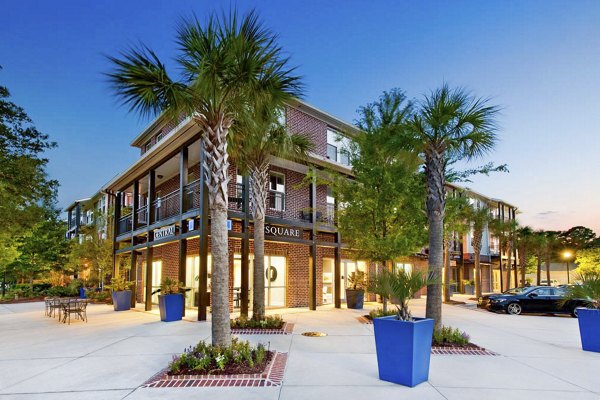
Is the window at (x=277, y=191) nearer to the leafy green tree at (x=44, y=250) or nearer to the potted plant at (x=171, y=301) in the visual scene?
the potted plant at (x=171, y=301)

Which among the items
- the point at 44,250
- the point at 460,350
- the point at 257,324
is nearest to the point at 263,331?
the point at 257,324

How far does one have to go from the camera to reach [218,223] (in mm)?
7414

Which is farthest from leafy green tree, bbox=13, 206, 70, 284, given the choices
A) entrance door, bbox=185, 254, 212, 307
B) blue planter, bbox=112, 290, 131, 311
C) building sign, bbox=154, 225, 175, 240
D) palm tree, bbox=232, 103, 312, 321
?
palm tree, bbox=232, 103, 312, 321

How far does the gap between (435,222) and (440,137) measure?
6.80 feet

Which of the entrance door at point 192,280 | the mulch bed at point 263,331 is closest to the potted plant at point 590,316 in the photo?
the mulch bed at point 263,331

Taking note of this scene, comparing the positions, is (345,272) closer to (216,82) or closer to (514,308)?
(514,308)

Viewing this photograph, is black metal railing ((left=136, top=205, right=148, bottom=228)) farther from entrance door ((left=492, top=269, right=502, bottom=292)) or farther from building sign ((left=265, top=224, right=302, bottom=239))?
entrance door ((left=492, top=269, right=502, bottom=292))

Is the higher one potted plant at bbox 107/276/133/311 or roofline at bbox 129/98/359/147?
roofline at bbox 129/98/359/147

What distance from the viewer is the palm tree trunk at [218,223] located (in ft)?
23.6

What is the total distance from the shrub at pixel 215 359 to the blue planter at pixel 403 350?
7.12ft

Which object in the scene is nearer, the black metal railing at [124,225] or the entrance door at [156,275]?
the entrance door at [156,275]

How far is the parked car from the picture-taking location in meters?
17.0

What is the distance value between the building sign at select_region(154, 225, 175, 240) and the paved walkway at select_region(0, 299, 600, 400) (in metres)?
3.93

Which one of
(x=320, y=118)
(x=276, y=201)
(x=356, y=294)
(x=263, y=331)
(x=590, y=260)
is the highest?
(x=320, y=118)
